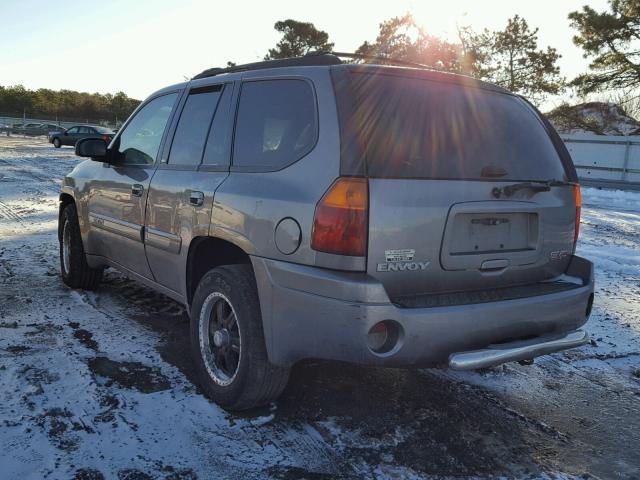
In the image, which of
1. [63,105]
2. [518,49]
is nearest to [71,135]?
[518,49]

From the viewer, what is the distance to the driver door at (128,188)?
409 centimetres

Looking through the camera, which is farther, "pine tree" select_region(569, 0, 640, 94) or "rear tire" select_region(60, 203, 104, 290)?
"pine tree" select_region(569, 0, 640, 94)

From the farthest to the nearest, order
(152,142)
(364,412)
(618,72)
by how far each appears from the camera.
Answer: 1. (618,72)
2. (152,142)
3. (364,412)

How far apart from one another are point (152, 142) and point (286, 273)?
6.89 feet

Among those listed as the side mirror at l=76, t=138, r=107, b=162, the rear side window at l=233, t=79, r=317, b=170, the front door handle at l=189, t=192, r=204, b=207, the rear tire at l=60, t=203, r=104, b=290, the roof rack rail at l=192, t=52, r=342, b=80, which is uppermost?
the roof rack rail at l=192, t=52, r=342, b=80

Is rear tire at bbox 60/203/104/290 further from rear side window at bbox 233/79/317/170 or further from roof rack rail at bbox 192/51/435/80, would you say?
rear side window at bbox 233/79/317/170

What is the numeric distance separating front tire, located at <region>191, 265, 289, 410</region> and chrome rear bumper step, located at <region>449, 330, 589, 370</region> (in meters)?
0.94

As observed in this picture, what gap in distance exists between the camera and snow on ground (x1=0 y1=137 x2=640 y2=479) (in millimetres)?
2641

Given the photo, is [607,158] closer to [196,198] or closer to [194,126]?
[194,126]

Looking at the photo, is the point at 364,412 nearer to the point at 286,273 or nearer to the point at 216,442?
the point at 216,442

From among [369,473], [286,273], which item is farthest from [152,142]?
[369,473]

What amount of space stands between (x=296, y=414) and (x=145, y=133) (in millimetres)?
2557

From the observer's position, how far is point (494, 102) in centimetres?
324

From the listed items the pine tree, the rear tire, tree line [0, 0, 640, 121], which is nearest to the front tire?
the rear tire
